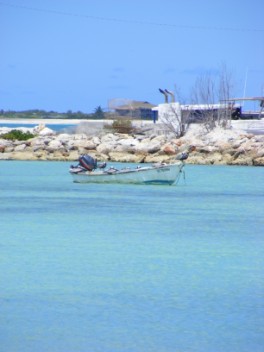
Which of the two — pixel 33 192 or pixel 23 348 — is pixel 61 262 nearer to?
pixel 23 348

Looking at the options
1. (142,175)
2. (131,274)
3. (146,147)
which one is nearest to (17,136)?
(146,147)

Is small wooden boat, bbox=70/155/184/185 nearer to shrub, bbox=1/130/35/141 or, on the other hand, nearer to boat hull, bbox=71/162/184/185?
boat hull, bbox=71/162/184/185

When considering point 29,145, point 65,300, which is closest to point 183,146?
A: point 29,145

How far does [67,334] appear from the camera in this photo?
1132cm

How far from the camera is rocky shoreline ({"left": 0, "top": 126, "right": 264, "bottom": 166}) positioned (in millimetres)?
45469

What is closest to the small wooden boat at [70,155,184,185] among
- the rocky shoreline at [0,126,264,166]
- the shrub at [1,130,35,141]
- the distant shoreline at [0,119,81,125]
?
the rocky shoreline at [0,126,264,166]

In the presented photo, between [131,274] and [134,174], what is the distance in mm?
Result: 15479

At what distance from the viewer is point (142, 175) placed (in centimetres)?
3059

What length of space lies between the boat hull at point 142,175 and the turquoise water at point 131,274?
2259 mm

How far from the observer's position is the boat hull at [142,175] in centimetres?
3054

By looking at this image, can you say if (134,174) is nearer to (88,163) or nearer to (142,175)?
(142,175)

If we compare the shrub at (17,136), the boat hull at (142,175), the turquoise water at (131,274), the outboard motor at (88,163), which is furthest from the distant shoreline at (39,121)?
the turquoise water at (131,274)

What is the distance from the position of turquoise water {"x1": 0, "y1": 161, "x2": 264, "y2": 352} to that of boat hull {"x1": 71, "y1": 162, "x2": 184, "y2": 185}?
7.41 ft

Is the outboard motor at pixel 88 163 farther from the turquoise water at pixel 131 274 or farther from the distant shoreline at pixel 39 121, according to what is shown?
the distant shoreline at pixel 39 121
